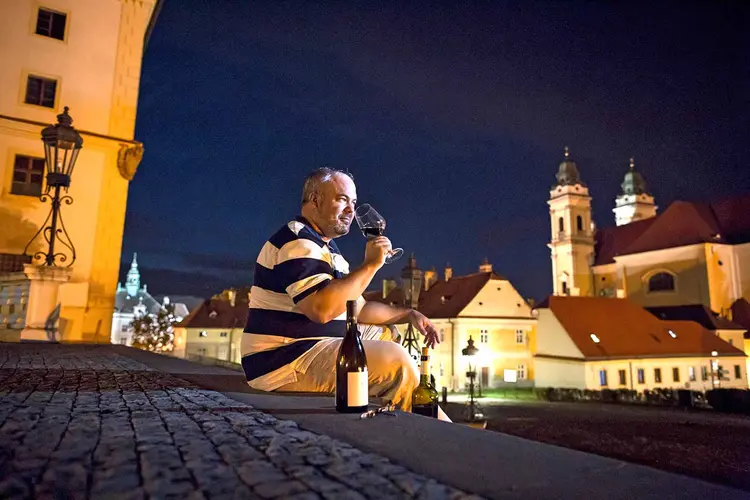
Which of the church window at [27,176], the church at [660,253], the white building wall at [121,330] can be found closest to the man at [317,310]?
the church window at [27,176]

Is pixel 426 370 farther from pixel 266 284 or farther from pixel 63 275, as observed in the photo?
pixel 63 275

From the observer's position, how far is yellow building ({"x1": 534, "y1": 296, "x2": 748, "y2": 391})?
108 ft

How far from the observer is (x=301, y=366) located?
127 inches

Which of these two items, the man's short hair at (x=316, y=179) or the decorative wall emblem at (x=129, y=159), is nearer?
the man's short hair at (x=316, y=179)

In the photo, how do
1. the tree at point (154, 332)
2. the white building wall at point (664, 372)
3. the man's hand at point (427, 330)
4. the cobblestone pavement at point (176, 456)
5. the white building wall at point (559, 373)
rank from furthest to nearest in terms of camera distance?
the tree at point (154, 332) < the white building wall at point (559, 373) < the white building wall at point (664, 372) < the man's hand at point (427, 330) < the cobblestone pavement at point (176, 456)

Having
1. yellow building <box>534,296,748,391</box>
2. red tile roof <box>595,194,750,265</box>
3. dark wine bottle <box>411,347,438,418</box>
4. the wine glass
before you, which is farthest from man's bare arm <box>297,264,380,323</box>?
red tile roof <box>595,194,750,265</box>

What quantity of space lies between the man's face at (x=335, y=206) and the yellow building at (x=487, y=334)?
35.1m

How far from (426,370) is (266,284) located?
4.73 ft

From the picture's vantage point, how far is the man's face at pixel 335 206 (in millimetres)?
3490

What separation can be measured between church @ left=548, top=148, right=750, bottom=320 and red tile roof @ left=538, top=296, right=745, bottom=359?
11072 millimetres

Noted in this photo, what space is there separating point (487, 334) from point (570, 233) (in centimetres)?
3217

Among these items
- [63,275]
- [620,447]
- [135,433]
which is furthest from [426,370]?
[620,447]

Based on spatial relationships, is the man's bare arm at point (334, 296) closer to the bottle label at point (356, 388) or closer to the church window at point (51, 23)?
the bottle label at point (356, 388)

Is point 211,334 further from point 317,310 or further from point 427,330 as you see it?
point 317,310
